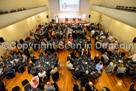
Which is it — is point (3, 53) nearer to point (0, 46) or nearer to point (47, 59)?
point (0, 46)

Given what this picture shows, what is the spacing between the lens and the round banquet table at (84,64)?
5.48 m

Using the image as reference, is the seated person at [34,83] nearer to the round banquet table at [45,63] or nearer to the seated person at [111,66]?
the round banquet table at [45,63]

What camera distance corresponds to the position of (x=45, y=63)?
235 inches

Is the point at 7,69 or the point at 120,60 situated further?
the point at 120,60

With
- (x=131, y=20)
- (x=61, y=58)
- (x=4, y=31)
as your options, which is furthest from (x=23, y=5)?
(x=131, y=20)

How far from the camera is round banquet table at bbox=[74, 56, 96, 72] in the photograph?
5.48m

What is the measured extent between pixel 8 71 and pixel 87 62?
18.3 ft

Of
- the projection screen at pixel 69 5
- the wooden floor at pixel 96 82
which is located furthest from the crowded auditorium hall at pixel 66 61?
the projection screen at pixel 69 5

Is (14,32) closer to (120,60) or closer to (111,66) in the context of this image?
(111,66)

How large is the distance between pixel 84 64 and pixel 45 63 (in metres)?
A: 2.86

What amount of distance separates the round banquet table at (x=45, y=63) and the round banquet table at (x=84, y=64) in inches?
67.0

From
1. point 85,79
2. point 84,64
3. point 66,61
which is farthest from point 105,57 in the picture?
point 66,61

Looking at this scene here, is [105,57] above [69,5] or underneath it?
underneath

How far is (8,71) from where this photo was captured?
18.3ft
